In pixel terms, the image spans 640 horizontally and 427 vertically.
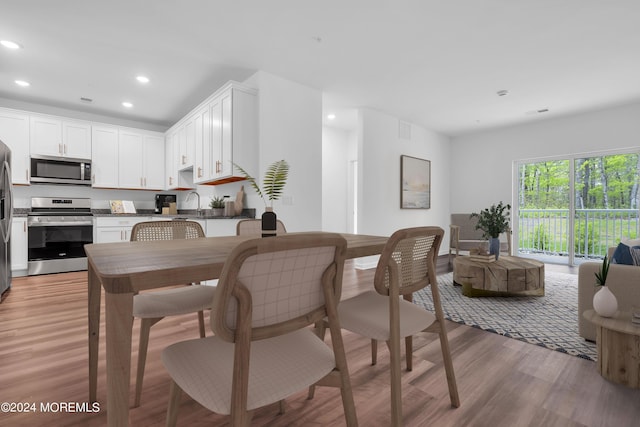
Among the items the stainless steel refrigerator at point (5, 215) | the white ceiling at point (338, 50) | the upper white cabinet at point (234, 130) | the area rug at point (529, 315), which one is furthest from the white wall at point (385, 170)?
the stainless steel refrigerator at point (5, 215)

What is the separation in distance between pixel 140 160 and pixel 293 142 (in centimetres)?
312

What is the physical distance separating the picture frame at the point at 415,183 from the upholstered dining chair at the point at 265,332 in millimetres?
4868

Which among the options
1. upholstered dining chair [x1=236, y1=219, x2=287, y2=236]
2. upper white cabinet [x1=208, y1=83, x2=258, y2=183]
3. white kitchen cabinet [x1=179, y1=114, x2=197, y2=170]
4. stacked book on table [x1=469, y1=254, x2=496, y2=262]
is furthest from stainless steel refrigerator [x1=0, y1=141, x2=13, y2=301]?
stacked book on table [x1=469, y1=254, x2=496, y2=262]

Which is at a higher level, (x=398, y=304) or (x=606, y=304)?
(x=398, y=304)

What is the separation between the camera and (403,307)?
1478mm

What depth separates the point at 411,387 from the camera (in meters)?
1.61

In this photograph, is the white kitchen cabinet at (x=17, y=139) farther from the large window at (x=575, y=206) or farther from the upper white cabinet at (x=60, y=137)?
the large window at (x=575, y=206)

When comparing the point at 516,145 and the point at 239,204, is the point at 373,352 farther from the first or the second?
the point at 516,145

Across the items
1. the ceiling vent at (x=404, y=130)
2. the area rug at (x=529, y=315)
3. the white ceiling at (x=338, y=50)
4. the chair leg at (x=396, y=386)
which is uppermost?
the white ceiling at (x=338, y=50)

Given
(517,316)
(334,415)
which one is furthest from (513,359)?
(334,415)

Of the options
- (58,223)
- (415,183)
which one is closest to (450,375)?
(415,183)

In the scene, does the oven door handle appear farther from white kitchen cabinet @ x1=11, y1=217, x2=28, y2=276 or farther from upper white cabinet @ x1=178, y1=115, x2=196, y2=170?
upper white cabinet @ x1=178, y1=115, x2=196, y2=170

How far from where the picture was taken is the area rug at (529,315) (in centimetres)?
216

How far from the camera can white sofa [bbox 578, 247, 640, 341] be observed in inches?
74.5
